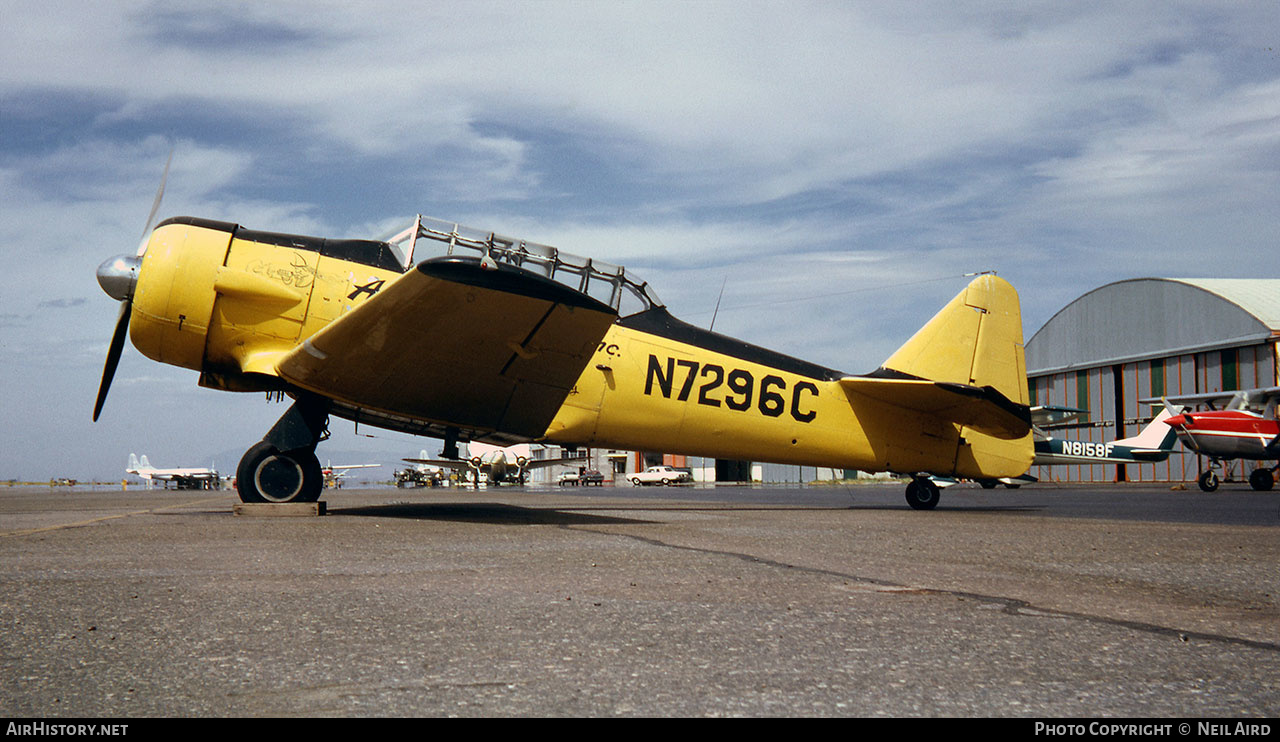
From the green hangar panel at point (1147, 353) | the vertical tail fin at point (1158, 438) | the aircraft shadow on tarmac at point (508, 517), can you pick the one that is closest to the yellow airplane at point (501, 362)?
the aircraft shadow on tarmac at point (508, 517)

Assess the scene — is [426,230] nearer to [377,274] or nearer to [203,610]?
[377,274]

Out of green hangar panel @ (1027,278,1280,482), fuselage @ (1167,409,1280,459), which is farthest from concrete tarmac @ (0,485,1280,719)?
green hangar panel @ (1027,278,1280,482)

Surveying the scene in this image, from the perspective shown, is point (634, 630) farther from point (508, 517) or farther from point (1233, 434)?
point (1233, 434)

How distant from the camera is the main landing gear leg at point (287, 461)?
349 inches

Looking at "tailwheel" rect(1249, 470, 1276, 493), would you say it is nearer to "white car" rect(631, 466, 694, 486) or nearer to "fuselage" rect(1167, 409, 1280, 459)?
"fuselage" rect(1167, 409, 1280, 459)

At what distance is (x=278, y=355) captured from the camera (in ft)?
28.9

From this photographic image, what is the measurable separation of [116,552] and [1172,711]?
532 centimetres

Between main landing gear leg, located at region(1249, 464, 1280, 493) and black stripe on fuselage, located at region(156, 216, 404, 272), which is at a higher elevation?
black stripe on fuselage, located at region(156, 216, 404, 272)

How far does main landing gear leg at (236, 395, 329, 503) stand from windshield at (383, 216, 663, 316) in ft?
5.98

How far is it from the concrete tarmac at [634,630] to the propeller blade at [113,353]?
4037 millimetres

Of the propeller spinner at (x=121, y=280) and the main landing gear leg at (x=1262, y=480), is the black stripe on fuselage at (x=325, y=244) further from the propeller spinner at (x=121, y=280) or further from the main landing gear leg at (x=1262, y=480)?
the main landing gear leg at (x=1262, y=480)

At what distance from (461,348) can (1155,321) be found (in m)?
37.5

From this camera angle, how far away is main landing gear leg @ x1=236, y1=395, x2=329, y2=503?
888 centimetres

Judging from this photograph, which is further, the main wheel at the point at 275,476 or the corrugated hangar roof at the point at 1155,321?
the corrugated hangar roof at the point at 1155,321
